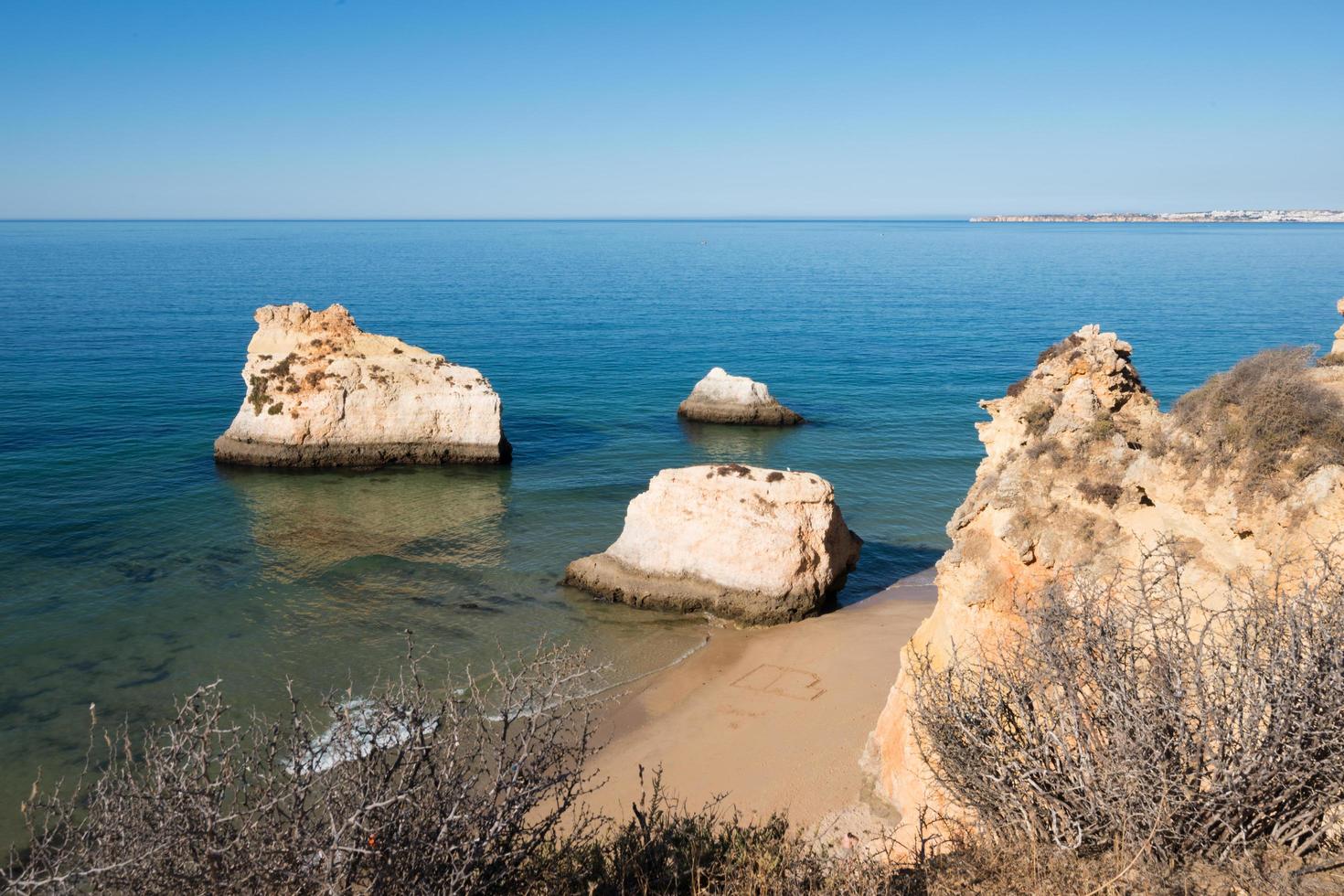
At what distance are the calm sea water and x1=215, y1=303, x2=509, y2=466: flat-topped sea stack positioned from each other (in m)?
1.32

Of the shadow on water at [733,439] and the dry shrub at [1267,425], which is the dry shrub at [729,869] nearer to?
the dry shrub at [1267,425]

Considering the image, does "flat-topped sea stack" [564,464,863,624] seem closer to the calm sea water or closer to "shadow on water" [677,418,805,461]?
the calm sea water

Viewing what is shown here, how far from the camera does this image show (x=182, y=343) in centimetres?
5894

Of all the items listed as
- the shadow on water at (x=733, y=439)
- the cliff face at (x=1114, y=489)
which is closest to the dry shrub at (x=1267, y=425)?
the cliff face at (x=1114, y=489)

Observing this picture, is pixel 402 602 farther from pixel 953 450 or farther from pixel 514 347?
pixel 514 347

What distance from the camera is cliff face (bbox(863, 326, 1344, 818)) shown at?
9227mm

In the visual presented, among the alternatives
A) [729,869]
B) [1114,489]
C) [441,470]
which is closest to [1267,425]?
[1114,489]

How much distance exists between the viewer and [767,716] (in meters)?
17.6

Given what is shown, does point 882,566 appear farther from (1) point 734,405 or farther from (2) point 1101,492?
(1) point 734,405

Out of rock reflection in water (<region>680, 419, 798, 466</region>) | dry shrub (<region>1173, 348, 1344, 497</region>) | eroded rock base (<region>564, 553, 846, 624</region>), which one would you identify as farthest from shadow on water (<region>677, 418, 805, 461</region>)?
dry shrub (<region>1173, 348, 1344, 497</region>)

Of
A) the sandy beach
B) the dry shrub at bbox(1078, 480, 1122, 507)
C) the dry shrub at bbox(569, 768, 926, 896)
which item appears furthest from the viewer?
the sandy beach

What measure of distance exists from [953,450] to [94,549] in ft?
104

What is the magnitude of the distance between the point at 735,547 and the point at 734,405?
2216cm

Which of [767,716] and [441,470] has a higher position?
[441,470]
